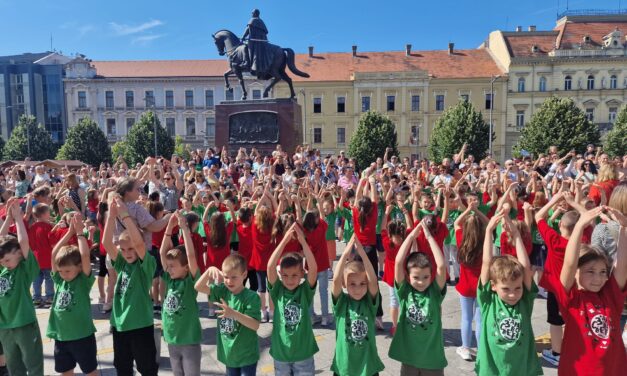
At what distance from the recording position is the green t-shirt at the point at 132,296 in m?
3.88

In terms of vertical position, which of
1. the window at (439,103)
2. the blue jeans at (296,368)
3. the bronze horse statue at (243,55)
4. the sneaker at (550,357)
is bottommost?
the sneaker at (550,357)

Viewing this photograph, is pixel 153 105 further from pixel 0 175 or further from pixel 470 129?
pixel 0 175

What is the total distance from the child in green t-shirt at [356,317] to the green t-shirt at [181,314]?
1234 mm

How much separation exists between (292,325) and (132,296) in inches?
58.6

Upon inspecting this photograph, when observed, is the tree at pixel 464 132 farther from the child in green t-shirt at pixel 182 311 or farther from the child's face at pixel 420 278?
the child in green t-shirt at pixel 182 311

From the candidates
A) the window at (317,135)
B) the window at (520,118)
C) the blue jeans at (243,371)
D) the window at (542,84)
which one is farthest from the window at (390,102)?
the blue jeans at (243,371)

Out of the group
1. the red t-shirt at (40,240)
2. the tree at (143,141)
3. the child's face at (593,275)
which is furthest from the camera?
the tree at (143,141)

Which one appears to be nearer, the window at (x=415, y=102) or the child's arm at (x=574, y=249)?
the child's arm at (x=574, y=249)

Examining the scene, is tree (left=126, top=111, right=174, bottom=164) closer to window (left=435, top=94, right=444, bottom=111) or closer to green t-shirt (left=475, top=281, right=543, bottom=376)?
window (left=435, top=94, right=444, bottom=111)

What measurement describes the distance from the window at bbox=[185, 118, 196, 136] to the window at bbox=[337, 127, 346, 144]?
17.5 meters

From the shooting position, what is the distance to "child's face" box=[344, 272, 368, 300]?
3379 mm

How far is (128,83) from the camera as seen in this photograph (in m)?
53.4

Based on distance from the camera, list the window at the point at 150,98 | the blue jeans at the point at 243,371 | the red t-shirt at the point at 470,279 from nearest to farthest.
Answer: the blue jeans at the point at 243,371 < the red t-shirt at the point at 470,279 < the window at the point at 150,98

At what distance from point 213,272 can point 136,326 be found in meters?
0.93
